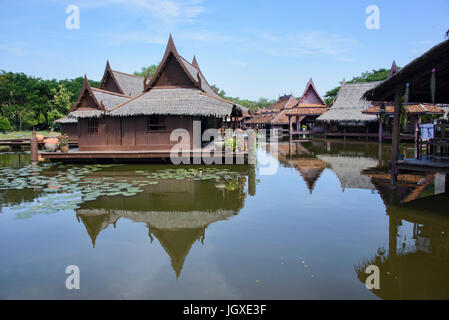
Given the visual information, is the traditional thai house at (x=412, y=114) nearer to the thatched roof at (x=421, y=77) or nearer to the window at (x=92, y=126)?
the thatched roof at (x=421, y=77)

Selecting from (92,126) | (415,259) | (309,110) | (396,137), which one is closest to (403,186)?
(396,137)

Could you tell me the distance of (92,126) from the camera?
695 inches

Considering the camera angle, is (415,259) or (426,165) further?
(426,165)

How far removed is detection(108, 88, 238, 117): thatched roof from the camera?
1570 cm

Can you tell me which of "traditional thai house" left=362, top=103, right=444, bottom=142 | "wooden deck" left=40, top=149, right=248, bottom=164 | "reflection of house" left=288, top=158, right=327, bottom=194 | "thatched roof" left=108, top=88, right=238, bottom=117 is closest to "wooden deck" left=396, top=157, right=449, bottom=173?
"reflection of house" left=288, top=158, right=327, bottom=194

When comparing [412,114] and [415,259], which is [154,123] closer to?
[415,259]

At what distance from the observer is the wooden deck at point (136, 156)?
49.1 feet

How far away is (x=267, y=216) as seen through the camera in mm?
7074

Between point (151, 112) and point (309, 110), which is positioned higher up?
point (309, 110)

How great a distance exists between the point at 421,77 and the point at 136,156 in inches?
461

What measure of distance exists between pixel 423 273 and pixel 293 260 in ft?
5.51

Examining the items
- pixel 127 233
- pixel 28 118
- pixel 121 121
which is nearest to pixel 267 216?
pixel 127 233

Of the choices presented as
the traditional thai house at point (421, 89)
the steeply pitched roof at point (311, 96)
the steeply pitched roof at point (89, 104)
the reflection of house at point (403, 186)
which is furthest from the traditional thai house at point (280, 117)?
the traditional thai house at point (421, 89)

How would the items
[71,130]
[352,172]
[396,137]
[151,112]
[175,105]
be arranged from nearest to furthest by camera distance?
[396,137], [352,172], [151,112], [175,105], [71,130]
